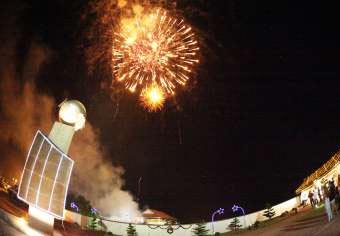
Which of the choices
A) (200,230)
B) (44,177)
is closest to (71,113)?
(44,177)

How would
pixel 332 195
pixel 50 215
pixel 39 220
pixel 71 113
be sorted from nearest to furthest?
pixel 39 220 → pixel 50 215 → pixel 332 195 → pixel 71 113

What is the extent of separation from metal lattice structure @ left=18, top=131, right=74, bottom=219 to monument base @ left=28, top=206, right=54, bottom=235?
70 centimetres

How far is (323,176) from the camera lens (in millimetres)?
31562

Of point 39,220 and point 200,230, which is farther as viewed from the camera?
point 200,230

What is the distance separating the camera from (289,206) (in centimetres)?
3944

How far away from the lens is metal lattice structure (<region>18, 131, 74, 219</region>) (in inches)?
734

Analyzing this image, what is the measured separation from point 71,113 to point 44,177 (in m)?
4.63

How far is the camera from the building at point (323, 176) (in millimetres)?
28438

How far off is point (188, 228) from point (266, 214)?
1052cm

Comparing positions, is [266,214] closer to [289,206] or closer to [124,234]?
[289,206]

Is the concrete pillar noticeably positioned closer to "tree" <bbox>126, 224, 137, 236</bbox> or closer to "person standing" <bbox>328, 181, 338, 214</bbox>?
"person standing" <bbox>328, 181, 338, 214</bbox>

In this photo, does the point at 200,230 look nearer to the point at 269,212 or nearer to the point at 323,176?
the point at 269,212

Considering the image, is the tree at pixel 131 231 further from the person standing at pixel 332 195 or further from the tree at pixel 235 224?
the person standing at pixel 332 195

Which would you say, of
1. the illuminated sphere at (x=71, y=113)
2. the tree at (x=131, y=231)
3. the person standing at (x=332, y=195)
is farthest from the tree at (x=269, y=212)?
the illuminated sphere at (x=71, y=113)
